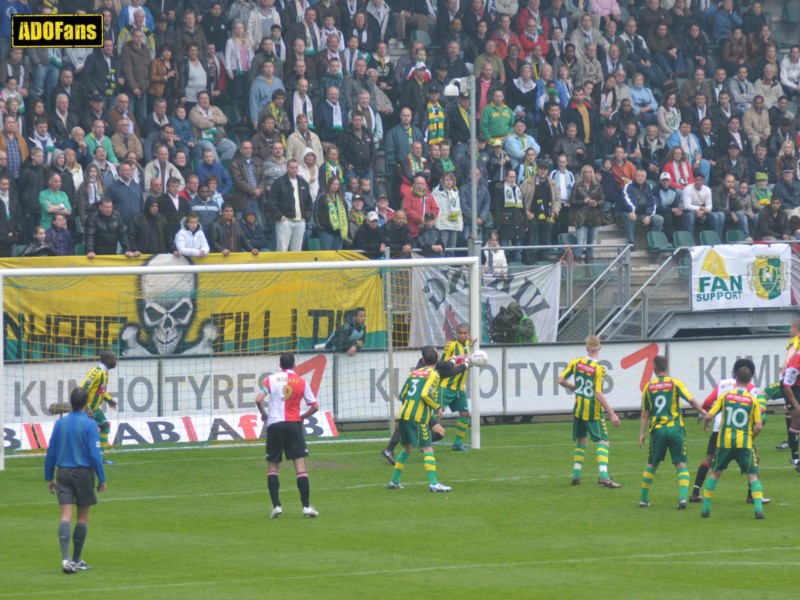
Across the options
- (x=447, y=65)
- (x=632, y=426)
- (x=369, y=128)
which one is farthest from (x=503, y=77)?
(x=632, y=426)

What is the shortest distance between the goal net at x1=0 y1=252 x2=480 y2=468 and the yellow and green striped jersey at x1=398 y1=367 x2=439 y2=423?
3968 mm

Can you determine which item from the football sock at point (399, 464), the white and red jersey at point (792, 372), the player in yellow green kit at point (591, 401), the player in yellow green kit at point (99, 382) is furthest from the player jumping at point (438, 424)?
the white and red jersey at point (792, 372)

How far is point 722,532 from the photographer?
15.3m

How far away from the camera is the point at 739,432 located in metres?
15.7

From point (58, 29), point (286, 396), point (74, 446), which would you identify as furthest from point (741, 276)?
point (74, 446)

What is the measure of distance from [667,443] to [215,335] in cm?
964

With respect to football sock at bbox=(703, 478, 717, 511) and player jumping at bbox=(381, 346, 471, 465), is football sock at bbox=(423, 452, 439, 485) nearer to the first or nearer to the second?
player jumping at bbox=(381, 346, 471, 465)

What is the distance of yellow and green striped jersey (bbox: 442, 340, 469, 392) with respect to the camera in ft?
70.9

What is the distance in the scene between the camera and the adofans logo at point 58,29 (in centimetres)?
1386

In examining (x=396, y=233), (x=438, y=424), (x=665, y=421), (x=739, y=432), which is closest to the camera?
(x=739, y=432)

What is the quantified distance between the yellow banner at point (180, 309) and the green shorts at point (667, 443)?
834cm

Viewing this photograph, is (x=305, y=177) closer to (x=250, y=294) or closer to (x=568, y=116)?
(x=250, y=294)

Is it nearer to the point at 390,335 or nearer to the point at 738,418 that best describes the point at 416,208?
the point at 390,335

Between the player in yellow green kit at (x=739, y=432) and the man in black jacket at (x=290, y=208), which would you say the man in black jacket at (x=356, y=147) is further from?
the player in yellow green kit at (x=739, y=432)
